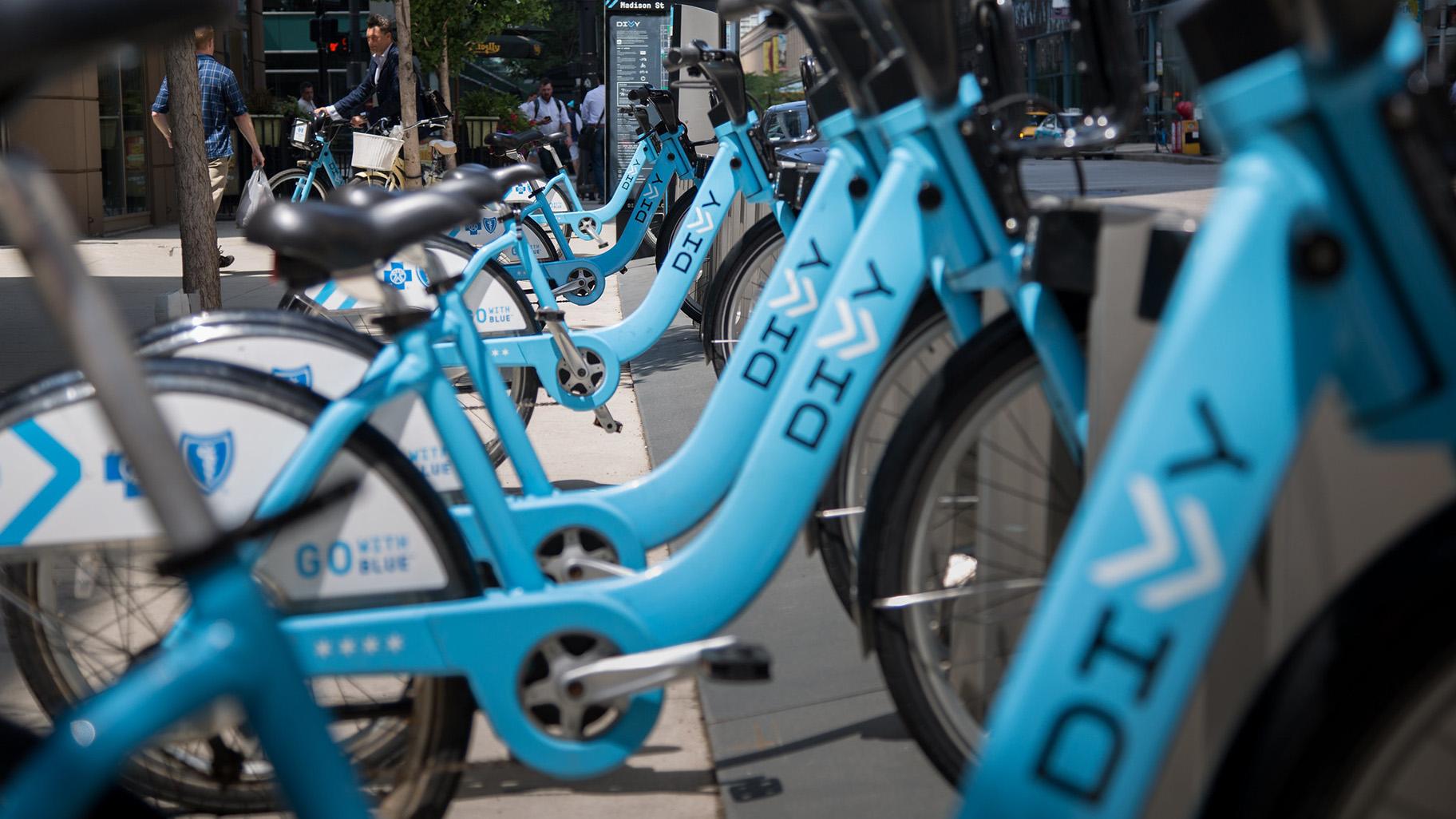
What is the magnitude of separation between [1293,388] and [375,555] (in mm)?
1467

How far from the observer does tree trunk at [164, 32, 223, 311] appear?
7941mm

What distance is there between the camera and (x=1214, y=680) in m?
2.17

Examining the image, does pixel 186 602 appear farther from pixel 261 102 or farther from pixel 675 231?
pixel 261 102

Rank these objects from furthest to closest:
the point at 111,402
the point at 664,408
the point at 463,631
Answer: the point at 664,408 < the point at 463,631 < the point at 111,402

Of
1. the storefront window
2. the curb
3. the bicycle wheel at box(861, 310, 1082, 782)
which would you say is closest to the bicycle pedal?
the bicycle wheel at box(861, 310, 1082, 782)

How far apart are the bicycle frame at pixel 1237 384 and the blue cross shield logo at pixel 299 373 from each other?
1.83 metres

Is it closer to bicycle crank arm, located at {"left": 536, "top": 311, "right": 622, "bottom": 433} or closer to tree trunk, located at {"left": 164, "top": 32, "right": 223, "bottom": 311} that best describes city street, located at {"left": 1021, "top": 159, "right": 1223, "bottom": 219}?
tree trunk, located at {"left": 164, "top": 32, "right": 223, "bottom": 311}

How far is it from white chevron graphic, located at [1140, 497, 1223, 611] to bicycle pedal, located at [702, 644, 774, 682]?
94 cm

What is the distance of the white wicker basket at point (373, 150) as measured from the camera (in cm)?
1031

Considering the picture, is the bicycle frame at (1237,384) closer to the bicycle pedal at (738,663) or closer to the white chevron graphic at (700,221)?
the bicycle pedal at (738,663)

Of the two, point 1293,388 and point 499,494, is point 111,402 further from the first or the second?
point 499,494

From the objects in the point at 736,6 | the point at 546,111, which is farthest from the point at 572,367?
the point at 546,111

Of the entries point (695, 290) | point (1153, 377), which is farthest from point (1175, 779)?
point (695, 290)

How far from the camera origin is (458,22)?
2533 cm
